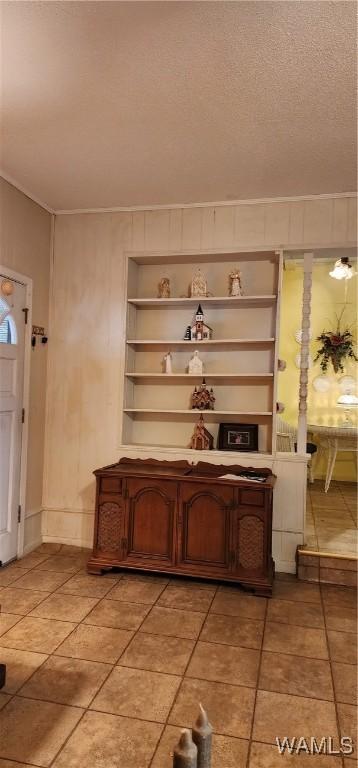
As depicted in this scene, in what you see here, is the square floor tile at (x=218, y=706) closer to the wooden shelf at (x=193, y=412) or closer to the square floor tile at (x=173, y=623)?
the square floor tile at (x=173, y=623)

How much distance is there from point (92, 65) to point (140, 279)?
2.09 metres

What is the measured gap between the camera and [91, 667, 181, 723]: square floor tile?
2000 millimetres

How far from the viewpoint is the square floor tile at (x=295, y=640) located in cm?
253

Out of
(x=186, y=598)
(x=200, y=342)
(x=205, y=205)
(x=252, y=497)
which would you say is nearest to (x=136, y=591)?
(x=186, y=598)

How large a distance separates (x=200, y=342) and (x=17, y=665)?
8.21 ft

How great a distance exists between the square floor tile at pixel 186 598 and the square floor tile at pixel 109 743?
1081mm

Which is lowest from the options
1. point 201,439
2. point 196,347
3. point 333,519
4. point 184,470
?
point 333,519

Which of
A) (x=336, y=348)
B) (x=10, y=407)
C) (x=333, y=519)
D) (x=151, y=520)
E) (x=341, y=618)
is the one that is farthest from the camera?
(x=336, y=348)

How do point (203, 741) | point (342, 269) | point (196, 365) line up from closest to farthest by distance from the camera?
point (203, 741) → point (196, 365) → point (342, 269)

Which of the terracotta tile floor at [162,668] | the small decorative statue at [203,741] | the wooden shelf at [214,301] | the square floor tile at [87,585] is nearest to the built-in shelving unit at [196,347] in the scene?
the wooden shelf at [214,301]

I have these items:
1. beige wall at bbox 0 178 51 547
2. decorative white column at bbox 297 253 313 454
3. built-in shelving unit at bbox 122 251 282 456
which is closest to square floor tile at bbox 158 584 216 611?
built-in shelving unit at bbox 122 251 282 456

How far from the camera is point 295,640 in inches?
104

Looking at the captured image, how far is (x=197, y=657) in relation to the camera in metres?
2.43

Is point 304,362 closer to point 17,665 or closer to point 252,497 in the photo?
point 252,497
